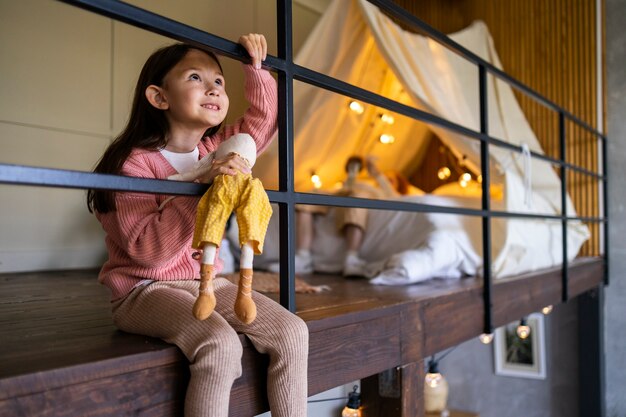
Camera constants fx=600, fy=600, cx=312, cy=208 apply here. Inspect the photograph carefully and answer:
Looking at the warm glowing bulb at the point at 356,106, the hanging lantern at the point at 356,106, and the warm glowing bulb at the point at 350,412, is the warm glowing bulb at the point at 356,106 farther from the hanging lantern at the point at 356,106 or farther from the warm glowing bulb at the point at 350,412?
the warm glowing bulb at the point at 350,412

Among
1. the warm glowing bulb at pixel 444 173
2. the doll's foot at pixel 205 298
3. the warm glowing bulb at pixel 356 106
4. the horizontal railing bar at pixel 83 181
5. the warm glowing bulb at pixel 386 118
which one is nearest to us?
the horizontal railing bar at pixel 83 181

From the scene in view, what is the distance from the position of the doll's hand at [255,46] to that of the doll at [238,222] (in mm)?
239

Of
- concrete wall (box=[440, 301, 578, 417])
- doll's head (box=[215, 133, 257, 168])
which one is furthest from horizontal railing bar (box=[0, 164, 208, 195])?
concrete wall (box=[440, 301, 578, 417])

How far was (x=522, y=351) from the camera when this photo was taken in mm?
4887

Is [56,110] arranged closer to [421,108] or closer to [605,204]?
[421,108]

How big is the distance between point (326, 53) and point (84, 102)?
5.01ft

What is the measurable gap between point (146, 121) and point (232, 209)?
34 cm

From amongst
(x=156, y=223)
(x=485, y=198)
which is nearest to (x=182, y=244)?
(x=156, y=223)

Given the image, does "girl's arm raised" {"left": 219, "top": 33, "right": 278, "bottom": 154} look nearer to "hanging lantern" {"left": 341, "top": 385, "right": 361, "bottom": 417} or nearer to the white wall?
"hanging lantern" {"left": 341, "top": 385, "right": 361, "bottom": 417}

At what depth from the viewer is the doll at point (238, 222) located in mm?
928

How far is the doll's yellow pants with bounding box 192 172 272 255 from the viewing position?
3.07 feet

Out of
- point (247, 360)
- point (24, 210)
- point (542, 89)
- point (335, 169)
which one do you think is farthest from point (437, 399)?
point (247, 360)

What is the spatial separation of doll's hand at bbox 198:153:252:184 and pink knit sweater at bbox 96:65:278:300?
0.21 ft

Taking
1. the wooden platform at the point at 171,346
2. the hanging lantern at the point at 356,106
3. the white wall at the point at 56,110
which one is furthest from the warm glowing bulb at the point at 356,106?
the wooden platform at the point at 171,346
